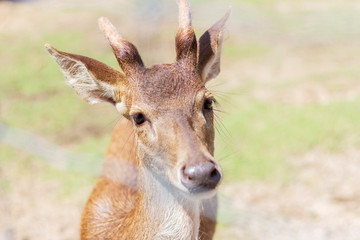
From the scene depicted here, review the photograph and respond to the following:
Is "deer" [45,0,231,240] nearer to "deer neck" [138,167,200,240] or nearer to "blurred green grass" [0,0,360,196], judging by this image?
"deer neck" [138,167,200,240]

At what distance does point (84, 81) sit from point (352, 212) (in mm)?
3039

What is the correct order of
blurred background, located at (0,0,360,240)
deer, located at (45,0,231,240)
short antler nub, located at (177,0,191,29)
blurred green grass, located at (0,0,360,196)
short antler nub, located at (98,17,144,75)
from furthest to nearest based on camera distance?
blurred green grass, located at (0,0,360,196), blurred background, located at (0,0,360,240), short antler nub, located at (177,0,191,29), short antler nub, located at (98,17,144,75), deer, located at (45,0,231,240)

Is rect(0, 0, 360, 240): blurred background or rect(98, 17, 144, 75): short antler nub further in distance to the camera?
rect(0, 0, 360, 240): blurred background

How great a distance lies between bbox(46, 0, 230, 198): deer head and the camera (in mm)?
2654

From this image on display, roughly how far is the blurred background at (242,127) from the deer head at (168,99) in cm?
37

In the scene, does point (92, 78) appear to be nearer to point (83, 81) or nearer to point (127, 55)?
point (83, 81)

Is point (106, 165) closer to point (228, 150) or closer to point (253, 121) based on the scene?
point (228, 150)

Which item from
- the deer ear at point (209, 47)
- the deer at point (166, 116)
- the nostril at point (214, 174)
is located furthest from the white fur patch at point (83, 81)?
the nostril at point (214, 174)

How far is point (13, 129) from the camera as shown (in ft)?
21.8

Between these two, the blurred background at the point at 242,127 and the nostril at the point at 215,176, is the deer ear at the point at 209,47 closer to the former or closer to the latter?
the blurred background at the point at 242,127

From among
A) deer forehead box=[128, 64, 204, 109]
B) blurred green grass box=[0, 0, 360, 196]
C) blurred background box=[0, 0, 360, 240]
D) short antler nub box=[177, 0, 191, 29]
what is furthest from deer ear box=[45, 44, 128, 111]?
blurred green grass box=[0, 0, 360, 196]

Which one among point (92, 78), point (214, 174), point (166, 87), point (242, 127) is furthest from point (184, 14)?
point (242, 127)

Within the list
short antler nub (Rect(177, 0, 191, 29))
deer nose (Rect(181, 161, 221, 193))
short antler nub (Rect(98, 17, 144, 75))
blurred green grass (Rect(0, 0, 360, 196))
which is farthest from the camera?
blurred green grass (Rect(0, 0, 360, 196))

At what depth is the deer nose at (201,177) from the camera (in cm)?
257
